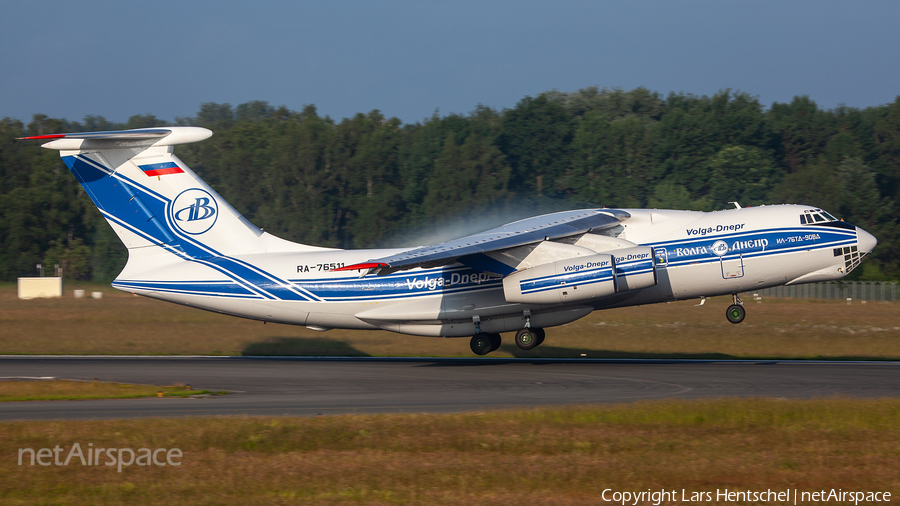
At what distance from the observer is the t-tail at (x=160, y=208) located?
20.1 m

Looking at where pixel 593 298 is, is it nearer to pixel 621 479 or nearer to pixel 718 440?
pixel 718 440

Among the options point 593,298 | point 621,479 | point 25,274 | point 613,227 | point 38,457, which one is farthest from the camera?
point 25,274

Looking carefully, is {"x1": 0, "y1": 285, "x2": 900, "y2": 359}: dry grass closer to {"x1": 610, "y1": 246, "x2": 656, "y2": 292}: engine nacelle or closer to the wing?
the wing

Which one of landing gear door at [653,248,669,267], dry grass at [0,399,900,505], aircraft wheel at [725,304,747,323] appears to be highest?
landing gear door at [653,248,669,267]

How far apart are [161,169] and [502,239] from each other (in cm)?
843

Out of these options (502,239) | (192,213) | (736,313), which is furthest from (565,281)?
(192,213)

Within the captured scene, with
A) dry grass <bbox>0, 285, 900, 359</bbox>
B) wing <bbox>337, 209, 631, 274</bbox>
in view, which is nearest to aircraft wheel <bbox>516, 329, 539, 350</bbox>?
wing <bbox>337, 209, 631, 274</bbox>

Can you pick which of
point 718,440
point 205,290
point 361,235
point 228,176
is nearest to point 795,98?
point 361,235

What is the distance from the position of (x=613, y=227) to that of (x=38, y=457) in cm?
1380

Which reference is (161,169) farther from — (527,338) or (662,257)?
(662,257)

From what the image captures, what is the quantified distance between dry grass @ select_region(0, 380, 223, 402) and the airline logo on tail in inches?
207

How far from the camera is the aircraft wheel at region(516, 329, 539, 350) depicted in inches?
785

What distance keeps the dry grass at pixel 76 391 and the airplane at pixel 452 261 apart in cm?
458

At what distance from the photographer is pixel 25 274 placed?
57875 millimetres
